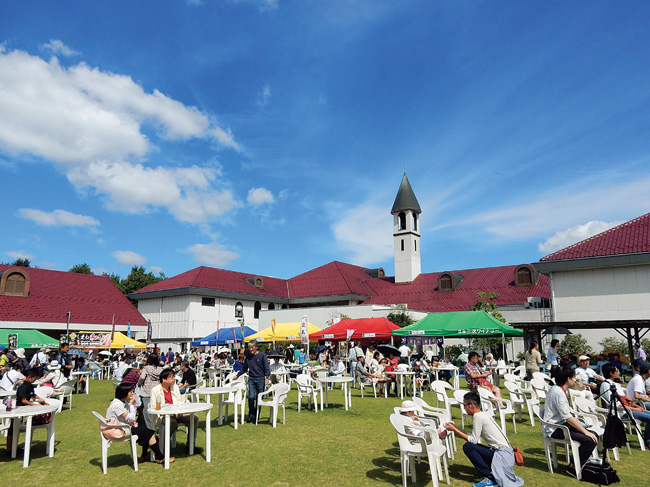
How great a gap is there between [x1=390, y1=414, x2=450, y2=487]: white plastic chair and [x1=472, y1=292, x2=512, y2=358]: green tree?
80.3 feet

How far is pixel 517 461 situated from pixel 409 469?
1498 mm

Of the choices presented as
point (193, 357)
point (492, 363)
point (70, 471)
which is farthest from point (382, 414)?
point (193, 357)

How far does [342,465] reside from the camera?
23.2ft

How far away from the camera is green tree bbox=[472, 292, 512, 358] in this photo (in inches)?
1195

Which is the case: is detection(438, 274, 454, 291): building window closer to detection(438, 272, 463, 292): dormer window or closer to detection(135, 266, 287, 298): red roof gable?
detection(438, 272, 463, 292): dormer window

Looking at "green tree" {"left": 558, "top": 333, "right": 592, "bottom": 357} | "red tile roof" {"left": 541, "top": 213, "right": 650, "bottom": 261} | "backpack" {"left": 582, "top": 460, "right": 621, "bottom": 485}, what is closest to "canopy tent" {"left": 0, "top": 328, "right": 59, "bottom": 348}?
"backpack" {"left": 582, "top": 460, "right": 621, "bottom": 485}

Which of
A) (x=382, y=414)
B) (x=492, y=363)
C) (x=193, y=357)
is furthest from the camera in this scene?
(x=193, y=357)

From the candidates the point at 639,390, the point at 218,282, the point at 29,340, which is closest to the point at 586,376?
the point at 639,390

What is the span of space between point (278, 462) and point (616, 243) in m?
29.8

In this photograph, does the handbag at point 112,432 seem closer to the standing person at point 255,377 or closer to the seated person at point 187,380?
the standing person at point 255,377

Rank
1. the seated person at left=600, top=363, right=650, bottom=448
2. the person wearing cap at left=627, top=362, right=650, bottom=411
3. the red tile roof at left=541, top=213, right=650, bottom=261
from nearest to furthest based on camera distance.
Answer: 1. the seated person at left=600, top=363, right=650, bottom=448
2. the person wearing cap at left=627, top=362, right=650, bottom=411
3. the red tile roof at left=541, top=213, right=650, bottom=261

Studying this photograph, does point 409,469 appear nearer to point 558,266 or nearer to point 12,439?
point 12,439

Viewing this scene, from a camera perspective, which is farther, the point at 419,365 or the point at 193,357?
the point at 193,357

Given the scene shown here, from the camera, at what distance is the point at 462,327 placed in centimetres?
1728
